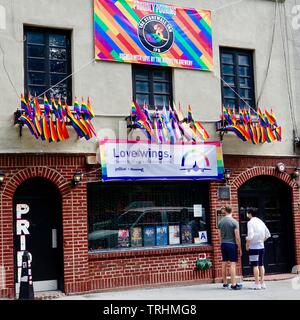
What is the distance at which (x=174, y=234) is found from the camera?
12672mm

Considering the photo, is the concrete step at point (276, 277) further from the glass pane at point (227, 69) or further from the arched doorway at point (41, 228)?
the glass pane at point (227, 69)

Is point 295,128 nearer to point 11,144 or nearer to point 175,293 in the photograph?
point 175,293

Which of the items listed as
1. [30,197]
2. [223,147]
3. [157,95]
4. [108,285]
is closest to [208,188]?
[223,147]

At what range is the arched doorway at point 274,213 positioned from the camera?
45.0ft

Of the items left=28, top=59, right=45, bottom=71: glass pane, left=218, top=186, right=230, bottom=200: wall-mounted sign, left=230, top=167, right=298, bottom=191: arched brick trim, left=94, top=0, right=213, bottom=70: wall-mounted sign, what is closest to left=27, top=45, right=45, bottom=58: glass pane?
left=28, top=59, right=45, bottom=71: glass pane

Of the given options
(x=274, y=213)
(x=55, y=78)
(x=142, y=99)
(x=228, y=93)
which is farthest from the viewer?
(x=274, y=213)

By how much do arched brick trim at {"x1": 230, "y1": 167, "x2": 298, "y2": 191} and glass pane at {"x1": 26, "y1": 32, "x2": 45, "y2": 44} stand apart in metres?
5.61

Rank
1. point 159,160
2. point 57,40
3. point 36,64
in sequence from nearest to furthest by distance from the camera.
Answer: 1. point 36,64
2. point 57,40
3. point 159,160

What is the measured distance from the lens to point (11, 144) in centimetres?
1086

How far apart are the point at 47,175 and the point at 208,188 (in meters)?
4.00

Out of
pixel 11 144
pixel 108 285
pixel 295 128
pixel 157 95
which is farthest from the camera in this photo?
pixel 295 128

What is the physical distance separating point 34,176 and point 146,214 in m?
2.81

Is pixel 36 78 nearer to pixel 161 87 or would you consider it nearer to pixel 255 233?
pixel 161 87

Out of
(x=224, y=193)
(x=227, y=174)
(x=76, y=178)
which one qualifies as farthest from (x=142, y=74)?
(x=224, y=193)
